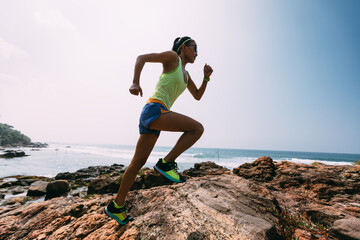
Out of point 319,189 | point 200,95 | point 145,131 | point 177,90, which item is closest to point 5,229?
point 145,131

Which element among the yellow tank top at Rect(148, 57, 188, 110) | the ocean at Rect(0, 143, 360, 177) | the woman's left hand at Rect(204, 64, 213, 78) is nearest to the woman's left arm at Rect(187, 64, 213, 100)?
the woman's left hand at Rect(204, 64, 213, 78)

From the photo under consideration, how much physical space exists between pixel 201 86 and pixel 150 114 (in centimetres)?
A: 136

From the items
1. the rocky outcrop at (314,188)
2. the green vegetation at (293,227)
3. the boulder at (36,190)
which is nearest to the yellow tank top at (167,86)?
the green vegetation at (293,227)

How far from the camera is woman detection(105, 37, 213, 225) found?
2.15 meters

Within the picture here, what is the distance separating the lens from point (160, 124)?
2162mm

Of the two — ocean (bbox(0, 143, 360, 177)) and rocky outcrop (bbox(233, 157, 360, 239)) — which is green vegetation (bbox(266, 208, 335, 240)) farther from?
ocean (bbox(0, 143, 360, 177))

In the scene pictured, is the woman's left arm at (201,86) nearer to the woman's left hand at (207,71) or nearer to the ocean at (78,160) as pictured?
the woman's left hand at (207,71)

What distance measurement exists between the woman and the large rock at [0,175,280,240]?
412 millimetres

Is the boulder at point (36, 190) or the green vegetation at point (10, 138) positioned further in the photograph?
the green vegetation at point (10, 138)

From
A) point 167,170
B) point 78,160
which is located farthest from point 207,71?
point 78,160

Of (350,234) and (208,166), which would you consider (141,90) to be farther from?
(208,166)

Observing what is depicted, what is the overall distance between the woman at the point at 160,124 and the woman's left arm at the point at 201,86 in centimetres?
58

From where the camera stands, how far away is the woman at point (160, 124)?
7.05ft

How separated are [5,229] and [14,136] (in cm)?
9822
